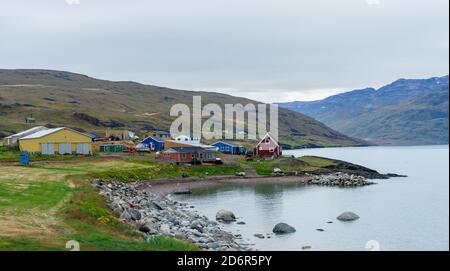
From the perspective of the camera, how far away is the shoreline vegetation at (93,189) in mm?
25562

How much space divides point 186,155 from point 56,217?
64.9 meters

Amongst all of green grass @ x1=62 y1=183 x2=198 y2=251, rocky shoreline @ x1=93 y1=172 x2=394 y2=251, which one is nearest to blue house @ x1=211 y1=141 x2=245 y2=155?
rocky shoreline @ x1=93 y1=172 x2=394 y2=251

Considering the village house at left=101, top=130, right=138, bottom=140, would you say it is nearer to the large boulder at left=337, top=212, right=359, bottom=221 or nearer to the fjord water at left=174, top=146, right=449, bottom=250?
the fjord water at left=174, top=146, right=449, bottom=250

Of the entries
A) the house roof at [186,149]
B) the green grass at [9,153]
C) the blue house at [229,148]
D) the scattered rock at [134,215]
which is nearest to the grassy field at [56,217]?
the scattered rock at [134,215]

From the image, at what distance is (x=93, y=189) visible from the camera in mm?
49312

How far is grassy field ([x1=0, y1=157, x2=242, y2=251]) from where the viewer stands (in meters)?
24.2

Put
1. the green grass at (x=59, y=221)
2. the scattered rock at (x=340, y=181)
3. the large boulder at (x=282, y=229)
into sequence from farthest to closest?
the scattered rock at (x=340, y=181), the large boulder at (x=282, y=229), the green grass at (x=59, y=221)

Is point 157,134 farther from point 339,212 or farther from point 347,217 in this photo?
point 347,217

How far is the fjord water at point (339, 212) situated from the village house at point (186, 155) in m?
18.8

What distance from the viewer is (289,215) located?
5238 cm

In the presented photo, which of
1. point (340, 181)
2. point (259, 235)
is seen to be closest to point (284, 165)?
point (340, 181)

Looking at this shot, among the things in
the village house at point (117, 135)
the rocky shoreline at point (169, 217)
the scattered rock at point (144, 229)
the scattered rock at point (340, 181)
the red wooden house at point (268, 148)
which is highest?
the village house at point (117, 135)

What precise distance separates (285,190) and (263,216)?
83.3 ft

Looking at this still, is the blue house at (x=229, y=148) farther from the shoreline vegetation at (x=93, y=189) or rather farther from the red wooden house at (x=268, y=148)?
the shoreline vegetation at (x=93, y=189)
